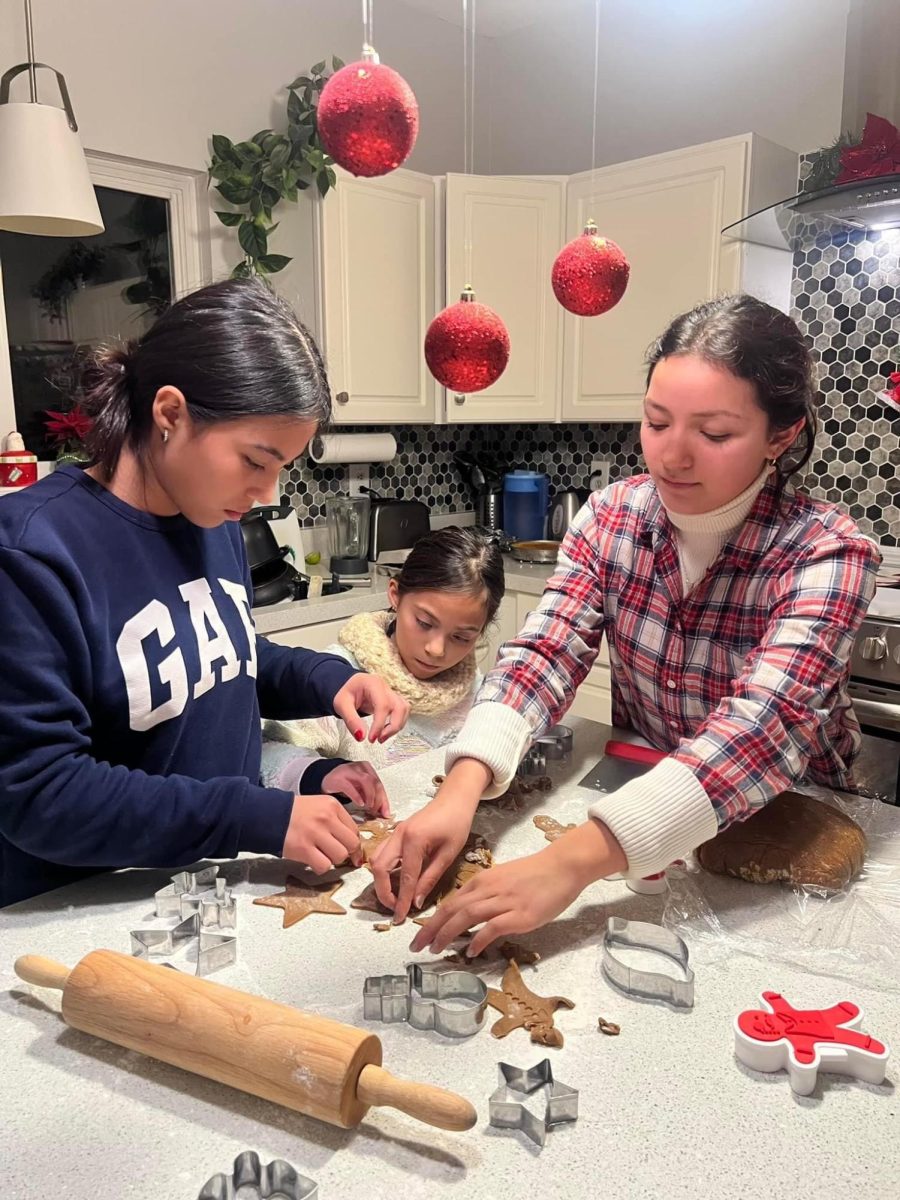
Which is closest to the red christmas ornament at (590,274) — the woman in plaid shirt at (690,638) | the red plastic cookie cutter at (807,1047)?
the woman in plaid shirt at (690,638)

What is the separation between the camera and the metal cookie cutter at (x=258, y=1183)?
1.82 ft

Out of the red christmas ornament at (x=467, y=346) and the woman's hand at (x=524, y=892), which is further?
the red christmas ornament at (x=467, y=346)

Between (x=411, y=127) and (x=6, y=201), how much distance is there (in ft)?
3.48

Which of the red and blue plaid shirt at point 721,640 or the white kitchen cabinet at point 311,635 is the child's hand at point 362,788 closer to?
the red and blue plaid shirt at point 721,640

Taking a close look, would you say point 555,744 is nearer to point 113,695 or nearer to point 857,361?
point 113,695

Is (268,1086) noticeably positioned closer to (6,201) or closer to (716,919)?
(716,919)

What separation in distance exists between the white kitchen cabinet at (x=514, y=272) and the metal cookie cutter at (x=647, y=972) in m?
2.26

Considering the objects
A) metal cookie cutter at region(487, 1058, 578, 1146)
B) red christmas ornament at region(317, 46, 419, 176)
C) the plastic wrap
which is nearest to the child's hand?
the plastic wrap

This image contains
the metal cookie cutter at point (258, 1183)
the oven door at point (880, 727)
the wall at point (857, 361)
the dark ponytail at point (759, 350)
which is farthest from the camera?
the wall at point (857, 361)

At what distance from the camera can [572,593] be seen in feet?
4.34

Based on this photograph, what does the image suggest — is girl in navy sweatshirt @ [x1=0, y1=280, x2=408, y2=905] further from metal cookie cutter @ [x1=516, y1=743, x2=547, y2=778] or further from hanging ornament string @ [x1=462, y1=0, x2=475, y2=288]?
hanging ornament string @ [x1=462, y1=0, x2=475, y2=288]

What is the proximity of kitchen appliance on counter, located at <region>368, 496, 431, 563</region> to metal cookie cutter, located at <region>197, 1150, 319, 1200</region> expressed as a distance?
2.59m

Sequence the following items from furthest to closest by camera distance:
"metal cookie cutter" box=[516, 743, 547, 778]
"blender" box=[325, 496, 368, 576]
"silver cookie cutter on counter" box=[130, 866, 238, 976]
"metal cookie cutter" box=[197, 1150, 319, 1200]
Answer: "blender" box=[325, 496, 368, 576] < "metal cookie cutter" box=[516, 743, 547, 778] < "silver cookie cutter on counter" box=[130, 866, 238, 976] < "metal cookie cutter" box=[197, 1150, 319, 1200]

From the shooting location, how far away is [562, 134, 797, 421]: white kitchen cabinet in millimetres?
2596
